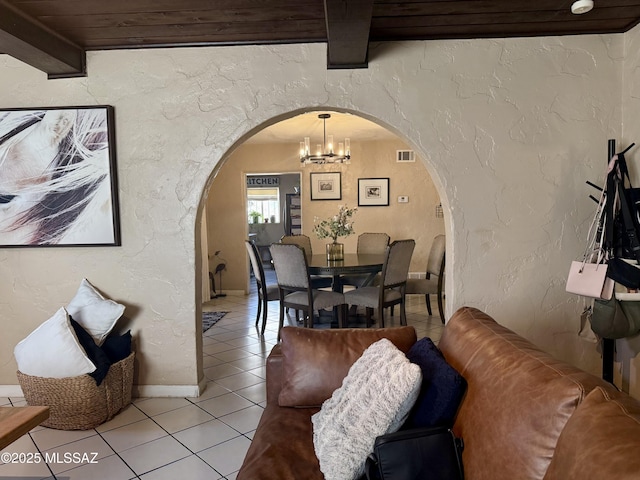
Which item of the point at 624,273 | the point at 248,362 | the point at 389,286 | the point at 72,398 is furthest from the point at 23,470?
the point at 624,273

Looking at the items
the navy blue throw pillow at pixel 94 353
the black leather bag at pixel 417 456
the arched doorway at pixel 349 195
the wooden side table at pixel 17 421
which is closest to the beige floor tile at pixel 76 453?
the navy blue throw pillow at pixel 94 353

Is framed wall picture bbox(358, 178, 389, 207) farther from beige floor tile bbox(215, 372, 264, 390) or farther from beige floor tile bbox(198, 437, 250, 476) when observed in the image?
beige floor tile bbox(198, 437, 250, 476)

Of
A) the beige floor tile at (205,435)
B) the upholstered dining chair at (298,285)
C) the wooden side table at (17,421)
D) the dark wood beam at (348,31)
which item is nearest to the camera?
the wooden side table at (17,421)

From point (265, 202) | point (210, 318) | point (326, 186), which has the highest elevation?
point (326, 186)

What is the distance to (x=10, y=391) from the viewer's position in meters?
2.83

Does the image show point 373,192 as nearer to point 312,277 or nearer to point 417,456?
point 312,277

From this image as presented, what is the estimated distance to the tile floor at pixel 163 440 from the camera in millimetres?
1985

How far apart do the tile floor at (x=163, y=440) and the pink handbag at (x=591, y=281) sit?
1926 millimetres

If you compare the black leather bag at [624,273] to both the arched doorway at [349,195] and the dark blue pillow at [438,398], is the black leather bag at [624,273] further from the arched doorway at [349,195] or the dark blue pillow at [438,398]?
the arched doorway at [349,195]

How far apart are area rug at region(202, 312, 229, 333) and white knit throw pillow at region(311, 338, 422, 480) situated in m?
3.28

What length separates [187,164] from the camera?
2670mm

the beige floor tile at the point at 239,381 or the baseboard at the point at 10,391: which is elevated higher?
the baseboard at the point at 10,391

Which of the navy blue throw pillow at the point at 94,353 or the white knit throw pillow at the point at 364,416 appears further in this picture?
the navy blue throw pillow at the point at 94,353

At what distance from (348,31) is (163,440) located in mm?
2331
